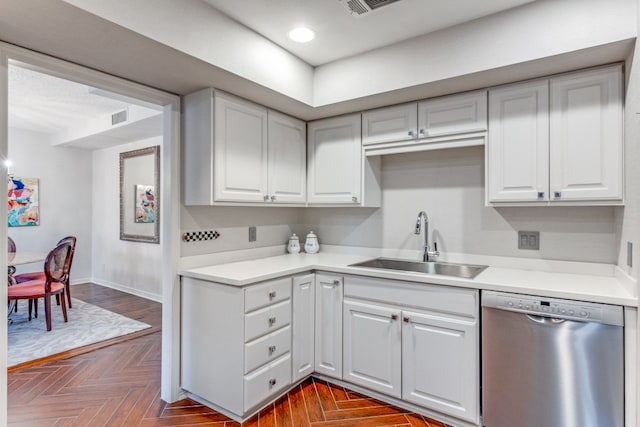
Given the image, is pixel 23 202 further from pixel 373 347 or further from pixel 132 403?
pixel 373 347

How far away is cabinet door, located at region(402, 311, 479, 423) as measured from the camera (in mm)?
2061

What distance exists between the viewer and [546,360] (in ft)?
6.01

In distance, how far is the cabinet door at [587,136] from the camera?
1961 millimetres

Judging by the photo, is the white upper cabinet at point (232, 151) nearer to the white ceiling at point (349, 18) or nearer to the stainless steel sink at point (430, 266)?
the white ceiling at point (349, 18)

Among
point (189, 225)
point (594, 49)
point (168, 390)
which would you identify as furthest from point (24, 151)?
point (594, 49)

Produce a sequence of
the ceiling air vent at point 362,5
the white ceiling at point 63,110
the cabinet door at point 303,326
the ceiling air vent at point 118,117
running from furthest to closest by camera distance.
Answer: the ceiling air vent at point 118,117 < the white ceiling at point 63,110 < the cabinet door at point 303,326 < the ceiling air vent at point 362,5

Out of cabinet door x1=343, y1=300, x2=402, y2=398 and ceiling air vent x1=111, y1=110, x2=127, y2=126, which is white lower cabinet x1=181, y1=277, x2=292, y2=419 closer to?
cabinet door x1=343, y1=300, x2=402, y2=398

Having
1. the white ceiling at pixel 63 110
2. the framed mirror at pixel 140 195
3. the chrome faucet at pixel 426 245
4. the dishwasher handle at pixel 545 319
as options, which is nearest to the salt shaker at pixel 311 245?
the chrome faucet at pixel 426 245

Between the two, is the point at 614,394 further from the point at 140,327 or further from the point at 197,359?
the point at 140,327

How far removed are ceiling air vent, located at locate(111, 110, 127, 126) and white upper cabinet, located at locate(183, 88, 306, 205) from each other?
2.41m

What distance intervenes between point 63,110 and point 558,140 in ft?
17.7

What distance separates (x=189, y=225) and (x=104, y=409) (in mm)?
1361

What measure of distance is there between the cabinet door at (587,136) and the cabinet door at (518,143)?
52 millimetres

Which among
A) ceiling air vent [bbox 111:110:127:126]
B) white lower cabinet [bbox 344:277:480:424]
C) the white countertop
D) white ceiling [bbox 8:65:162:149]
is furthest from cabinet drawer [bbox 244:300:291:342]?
ceiling air vent [bbox 111:110:127:126]
